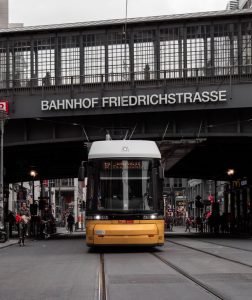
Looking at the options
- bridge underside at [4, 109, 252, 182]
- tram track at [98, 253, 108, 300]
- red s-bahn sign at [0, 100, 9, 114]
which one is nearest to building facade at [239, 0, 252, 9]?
bridge underside at [4, 109, 252, 182]

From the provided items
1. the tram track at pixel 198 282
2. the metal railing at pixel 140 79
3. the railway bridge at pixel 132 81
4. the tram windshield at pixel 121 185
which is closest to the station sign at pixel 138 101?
the railway bridge at pixel 132 81

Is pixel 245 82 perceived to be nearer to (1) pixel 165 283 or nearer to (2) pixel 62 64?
(2) pixel 62 64

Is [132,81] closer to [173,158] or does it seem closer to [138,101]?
[138,101]

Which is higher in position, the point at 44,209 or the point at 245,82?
the point at 245,82

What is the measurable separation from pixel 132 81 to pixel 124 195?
14.1 m

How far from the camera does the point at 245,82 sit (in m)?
33.9

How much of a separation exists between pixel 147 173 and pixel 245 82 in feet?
42.6

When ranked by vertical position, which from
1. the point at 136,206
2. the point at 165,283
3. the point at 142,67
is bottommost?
the point at 165,283

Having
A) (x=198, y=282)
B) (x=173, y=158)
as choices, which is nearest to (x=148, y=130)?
(x=173, y=158)

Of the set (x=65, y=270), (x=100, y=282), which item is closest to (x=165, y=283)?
(x=100, y=282)

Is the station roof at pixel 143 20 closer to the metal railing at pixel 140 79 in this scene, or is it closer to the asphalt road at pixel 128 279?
the metal railing at pixel 140 79

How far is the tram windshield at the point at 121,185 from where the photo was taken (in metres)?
22.2

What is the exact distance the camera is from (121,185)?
22312 millimetres

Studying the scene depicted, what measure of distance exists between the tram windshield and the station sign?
11434 millimetres
